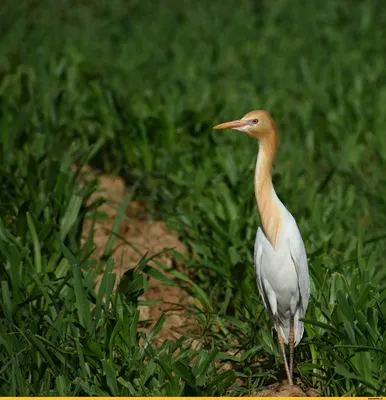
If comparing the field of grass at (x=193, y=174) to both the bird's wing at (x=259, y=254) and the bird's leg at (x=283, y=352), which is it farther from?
the bird's wing at (x=259, y=254)

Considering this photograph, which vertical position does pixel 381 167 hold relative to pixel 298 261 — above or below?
below

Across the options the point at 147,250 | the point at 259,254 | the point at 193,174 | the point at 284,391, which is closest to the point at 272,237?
the point at 259,254

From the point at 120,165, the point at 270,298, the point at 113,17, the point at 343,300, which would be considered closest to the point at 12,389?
the point at 270,298

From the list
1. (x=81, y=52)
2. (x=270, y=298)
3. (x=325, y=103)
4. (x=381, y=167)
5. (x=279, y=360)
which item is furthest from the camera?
(x=81, y=52)

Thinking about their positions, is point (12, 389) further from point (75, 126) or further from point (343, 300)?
point (75, 126)

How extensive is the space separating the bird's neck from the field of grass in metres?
0.43

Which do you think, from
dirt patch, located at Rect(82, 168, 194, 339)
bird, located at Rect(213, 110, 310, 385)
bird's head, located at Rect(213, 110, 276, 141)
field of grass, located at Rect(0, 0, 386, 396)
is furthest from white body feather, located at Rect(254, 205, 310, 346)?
dirt patch, located at Rect(82, 168, 194, 339)

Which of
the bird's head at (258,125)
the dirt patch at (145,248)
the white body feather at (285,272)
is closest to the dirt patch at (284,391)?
the white body feather at (285,272)

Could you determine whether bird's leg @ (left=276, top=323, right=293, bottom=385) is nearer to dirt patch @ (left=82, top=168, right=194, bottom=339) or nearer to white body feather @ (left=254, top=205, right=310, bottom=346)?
white body feather @ (left=254, top=205, right=310, bottom=346)

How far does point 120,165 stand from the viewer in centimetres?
710

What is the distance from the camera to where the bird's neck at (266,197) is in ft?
13.0

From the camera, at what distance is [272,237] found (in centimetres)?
395

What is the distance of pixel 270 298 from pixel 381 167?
3301mm

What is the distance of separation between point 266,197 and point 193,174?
7.90 feet
